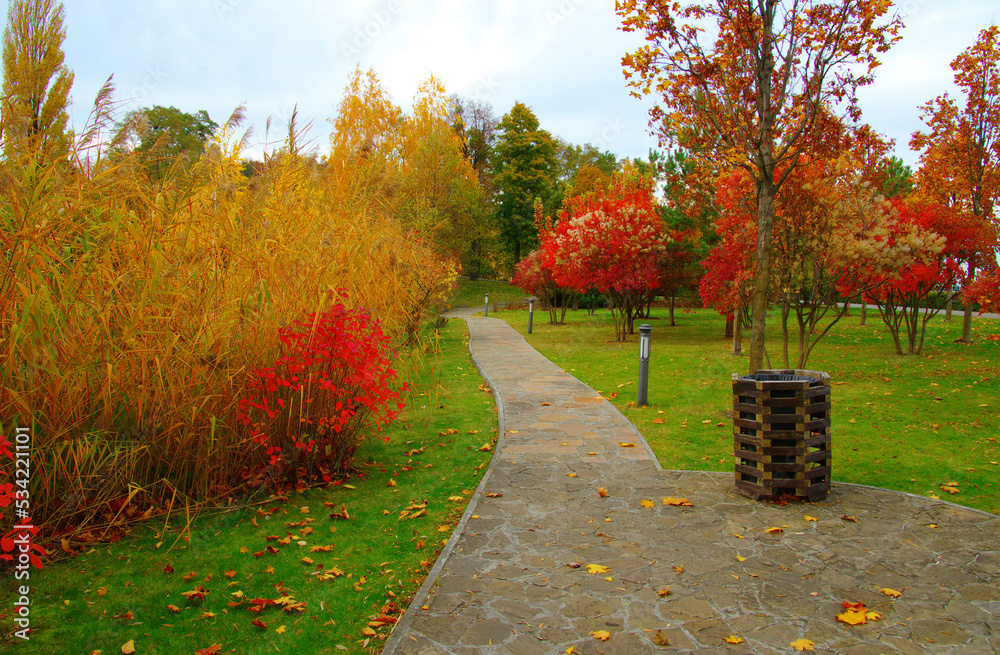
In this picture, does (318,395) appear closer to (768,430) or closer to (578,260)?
(768,430)

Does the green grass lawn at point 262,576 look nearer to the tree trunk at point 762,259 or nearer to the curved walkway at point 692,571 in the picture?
the curved walkway at point 692,571

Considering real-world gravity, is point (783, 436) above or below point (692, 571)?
above

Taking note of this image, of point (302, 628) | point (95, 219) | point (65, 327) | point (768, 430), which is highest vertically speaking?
point (95, 219)

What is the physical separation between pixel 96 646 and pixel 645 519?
339cm

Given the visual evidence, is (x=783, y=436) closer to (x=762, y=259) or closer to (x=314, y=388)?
(x=762, y=259)

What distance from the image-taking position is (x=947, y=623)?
9.73 ft

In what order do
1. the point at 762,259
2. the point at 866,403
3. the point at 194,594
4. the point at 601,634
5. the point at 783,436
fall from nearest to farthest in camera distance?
the point at 601,634 < the point at 194,594 < the point at 783,436 < the point at 762,259 < the point at 866,403

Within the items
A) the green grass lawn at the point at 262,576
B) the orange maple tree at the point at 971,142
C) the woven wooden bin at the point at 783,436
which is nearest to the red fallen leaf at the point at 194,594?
the green grass lawn at the point at 262,576

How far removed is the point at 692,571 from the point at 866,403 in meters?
6.30

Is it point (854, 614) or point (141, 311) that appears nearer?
point (854, 614)

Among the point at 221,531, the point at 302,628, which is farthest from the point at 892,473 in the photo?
the point at 221,531

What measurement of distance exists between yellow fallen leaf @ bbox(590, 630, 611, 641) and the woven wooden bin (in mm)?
2340

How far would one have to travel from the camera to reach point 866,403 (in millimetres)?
8359

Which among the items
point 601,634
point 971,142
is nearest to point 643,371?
point 601,634
